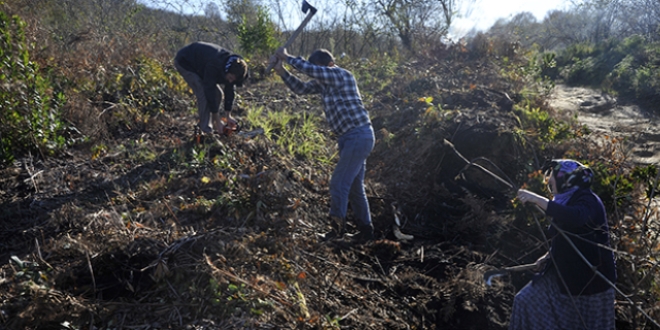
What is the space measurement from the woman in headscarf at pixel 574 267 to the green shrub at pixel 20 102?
15.9ft

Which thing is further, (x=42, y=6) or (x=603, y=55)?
(x=603, y=55)

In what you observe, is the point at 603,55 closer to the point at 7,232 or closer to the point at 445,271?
the point at 445,271

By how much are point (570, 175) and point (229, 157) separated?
3.69 meters

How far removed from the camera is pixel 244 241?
3.77 meters

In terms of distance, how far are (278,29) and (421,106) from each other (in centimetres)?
702

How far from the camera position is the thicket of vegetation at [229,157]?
3.29 metres

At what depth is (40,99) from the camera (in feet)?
16.1

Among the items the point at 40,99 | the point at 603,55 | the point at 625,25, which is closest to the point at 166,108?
the point at 40,99

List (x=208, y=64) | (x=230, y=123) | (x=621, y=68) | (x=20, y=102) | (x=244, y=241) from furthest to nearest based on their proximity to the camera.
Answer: (x=621, y=68)
(x=230, y=123)
(x=208, y=64)
(x=20, y=102)
(x=244, y=241)

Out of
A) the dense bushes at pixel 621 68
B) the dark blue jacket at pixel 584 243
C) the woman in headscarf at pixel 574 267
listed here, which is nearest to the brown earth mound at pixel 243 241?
the woman in headscarf at pixel 574 267

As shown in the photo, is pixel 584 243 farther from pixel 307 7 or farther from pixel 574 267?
pixel 307 7

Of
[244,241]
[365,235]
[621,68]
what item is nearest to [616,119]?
[621,68]

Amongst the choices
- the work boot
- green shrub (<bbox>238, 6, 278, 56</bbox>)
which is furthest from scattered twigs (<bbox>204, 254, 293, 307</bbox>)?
green shrub (<bbox>238, 6, 278, 56</bbox>)

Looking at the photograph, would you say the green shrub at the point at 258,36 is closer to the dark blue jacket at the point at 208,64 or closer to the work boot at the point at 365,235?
the dark blue jacket at the point at 208,64
